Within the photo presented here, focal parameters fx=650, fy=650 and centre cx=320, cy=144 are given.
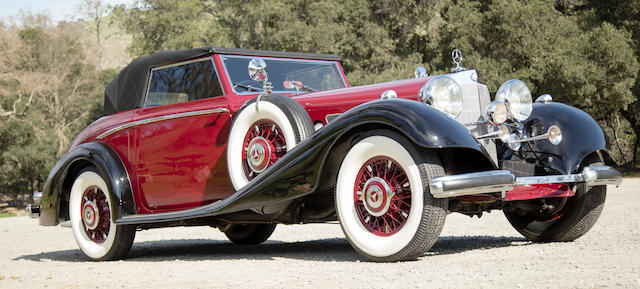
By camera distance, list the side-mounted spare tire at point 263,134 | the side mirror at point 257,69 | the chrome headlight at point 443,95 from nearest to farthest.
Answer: the chrome headlight at point 443,95 < the side-mounted spare tire at point 263,134 < the side mirror at point 257,69

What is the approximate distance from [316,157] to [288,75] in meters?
2.02

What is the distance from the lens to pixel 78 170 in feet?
22.5

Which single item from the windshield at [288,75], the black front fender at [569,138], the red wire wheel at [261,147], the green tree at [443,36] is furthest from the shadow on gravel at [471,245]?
the green tree at [443,36]

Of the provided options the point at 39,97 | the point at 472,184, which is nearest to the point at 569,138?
the point at 472,184

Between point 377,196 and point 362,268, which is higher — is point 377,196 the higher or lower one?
the higher one

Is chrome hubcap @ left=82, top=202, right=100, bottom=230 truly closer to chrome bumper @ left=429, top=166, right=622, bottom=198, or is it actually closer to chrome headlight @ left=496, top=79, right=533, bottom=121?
chrome bumper @ left=429, top=166, right=622, bottom=198

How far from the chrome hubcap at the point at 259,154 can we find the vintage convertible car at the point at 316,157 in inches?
0.4

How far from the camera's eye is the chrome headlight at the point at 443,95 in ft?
14.5

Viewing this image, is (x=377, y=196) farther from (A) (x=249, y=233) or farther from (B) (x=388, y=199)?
(A) (x=249, y=233)

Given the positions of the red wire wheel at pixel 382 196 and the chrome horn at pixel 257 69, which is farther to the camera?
the chrome horn at pixel 257 69

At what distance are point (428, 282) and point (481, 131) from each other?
1.88m

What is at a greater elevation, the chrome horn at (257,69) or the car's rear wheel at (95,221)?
the chrome horn at (257,69)

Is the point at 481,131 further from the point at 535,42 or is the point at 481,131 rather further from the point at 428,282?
the point at 535,42

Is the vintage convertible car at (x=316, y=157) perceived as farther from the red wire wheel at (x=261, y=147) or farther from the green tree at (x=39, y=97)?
the green tree at (x=39, y=97)
